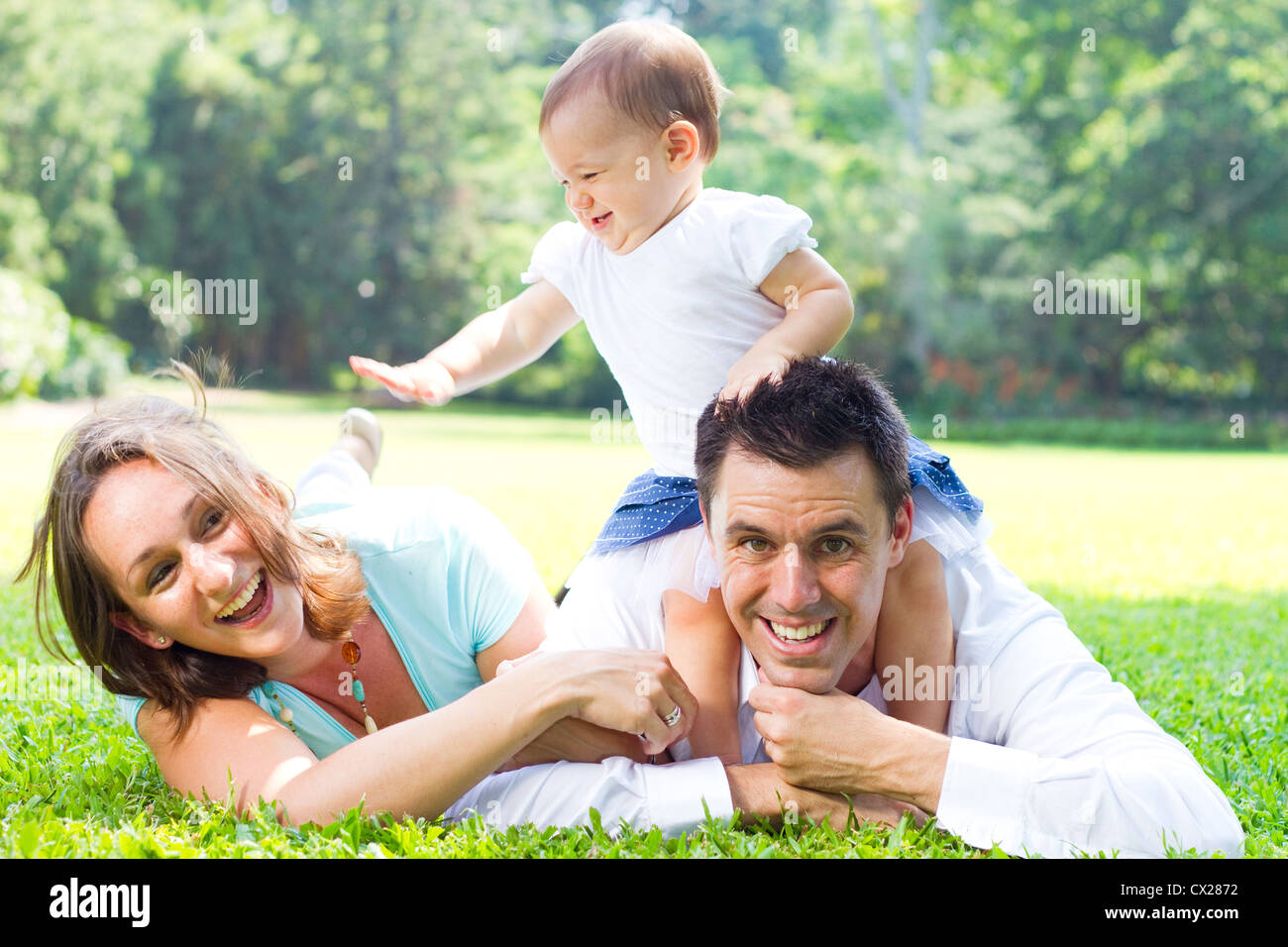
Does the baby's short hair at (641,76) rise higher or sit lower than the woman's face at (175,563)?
higher

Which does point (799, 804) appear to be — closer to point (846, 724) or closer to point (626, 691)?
point (846, 724)

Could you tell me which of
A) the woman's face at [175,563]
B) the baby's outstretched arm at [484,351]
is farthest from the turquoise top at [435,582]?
the woman's face at [175,563]

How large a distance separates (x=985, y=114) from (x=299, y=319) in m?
19.6

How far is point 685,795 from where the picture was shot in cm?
287

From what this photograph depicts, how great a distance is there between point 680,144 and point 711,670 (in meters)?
1.52

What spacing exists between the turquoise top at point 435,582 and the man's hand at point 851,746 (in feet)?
3.58

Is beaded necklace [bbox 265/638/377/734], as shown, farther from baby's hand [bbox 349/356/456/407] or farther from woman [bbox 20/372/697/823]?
baby's hand [bbox 349/356/456/407]

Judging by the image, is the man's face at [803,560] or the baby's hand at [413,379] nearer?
the man's face at [803,560]

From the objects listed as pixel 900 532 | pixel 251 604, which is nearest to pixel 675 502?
pixel 900 532

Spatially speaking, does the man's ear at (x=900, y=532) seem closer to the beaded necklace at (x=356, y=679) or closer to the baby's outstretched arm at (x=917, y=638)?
the baby's outstretched arm at (x=917, y=638)

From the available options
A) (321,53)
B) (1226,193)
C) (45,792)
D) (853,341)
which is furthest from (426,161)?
(45,792)

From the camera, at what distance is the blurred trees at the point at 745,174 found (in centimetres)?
2706
